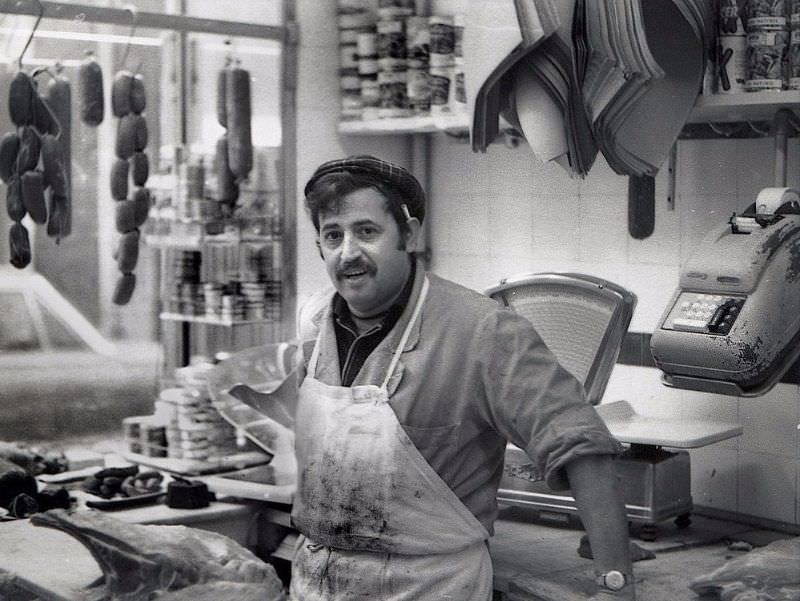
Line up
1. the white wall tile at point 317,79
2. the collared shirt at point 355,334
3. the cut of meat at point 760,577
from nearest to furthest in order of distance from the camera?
1. the cut of meat at point 760,577
2. the collared shirt at point 355,334
3. the white wall tile at point 317,79

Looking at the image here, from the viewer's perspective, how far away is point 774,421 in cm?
179

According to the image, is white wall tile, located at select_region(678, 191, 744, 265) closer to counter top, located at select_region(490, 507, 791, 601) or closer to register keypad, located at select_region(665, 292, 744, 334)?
register keypad, located at select_region(665, 292, 744, 334)

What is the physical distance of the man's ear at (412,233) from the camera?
6.40 ft

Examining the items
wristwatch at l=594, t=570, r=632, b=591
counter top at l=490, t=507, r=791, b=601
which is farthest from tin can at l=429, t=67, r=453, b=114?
wristwatch at l=594, t=570, r=632, b=591

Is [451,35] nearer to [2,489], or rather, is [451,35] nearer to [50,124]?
[50,124]

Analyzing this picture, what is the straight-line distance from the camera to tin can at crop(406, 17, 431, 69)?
2.17 meters

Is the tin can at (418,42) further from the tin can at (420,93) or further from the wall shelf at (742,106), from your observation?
the wall shelf at (742,106)

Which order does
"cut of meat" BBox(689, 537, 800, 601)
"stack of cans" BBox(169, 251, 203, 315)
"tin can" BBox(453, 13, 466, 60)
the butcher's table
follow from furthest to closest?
"stack of cans" BBox(169, 251, 203, 315)
the butcher's table
"tin can" BBox(453, 13, 466, 60)
"cut of meat" BBox(689, 537, 800, 601)

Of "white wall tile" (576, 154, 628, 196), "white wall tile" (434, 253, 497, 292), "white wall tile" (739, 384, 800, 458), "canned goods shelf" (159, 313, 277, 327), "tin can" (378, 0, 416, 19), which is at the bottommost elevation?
"white wall tile" (739, 384, 800, 458)

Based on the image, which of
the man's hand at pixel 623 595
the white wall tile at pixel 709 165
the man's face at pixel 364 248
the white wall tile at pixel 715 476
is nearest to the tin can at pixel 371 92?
the man's face at pixel 364 248

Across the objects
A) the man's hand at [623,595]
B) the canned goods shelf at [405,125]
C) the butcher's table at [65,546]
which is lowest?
the butcher's table at [65,546]

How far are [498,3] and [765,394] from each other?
70 centimetres

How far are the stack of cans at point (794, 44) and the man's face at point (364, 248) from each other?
61cm

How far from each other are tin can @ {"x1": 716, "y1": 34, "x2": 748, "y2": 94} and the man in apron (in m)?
0.47
